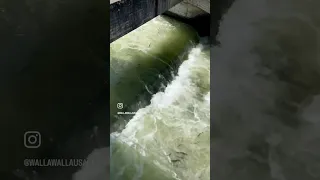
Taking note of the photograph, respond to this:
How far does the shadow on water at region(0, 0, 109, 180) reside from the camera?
3.01 feet

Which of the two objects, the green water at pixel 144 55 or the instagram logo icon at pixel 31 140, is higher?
the green water at pixel 144 55

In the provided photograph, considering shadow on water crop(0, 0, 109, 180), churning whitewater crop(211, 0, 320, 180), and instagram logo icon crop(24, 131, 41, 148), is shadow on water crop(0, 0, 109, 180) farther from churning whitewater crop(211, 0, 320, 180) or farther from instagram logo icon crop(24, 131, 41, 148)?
churning whitewater crop(211, 0, 320, 180)

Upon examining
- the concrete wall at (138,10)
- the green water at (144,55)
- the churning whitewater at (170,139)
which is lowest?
the churning whitewater at (170,139)

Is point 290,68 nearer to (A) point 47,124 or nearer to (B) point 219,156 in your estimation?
(B) point 219,156

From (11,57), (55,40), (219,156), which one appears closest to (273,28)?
(219,156)

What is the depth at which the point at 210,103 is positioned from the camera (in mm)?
968

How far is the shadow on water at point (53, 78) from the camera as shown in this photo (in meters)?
0.92

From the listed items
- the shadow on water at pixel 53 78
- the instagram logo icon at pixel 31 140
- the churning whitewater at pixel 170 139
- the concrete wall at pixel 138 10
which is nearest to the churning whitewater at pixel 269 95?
the churning whitewater at pixel 170 139

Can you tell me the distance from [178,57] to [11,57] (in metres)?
0.58
